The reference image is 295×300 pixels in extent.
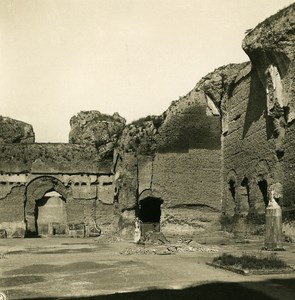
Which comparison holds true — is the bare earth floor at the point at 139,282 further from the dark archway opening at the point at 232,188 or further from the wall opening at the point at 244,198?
the dark archway opening at the point at 232,188

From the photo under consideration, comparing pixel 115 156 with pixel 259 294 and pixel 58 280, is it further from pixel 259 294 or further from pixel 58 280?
pixel 259 294

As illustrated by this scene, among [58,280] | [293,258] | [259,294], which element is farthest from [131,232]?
[259,294]

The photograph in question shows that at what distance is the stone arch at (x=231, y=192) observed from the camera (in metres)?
19.6

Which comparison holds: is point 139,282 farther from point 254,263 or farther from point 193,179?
point 193,179

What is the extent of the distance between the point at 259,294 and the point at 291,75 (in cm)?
1072

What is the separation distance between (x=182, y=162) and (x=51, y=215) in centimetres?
1330

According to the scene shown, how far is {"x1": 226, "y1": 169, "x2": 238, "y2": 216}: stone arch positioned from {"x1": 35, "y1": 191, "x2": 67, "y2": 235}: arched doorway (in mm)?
11479

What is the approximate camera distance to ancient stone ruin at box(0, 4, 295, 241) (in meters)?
15.2

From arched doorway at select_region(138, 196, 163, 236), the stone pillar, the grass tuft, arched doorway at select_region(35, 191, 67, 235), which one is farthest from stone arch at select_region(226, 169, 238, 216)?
the grass tuft

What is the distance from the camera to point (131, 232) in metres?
20.8

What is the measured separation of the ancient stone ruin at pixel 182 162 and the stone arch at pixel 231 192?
0.05 metres

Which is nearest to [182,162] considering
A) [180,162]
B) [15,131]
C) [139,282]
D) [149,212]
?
[180,162]

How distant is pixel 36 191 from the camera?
26.5 meters

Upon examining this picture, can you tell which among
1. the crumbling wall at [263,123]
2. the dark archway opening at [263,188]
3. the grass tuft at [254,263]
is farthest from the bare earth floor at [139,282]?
the dark archway opening at [263,188]
